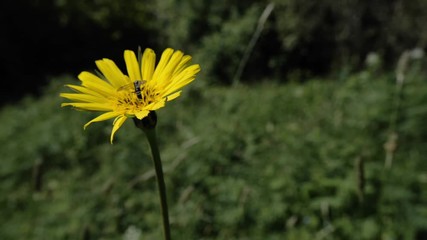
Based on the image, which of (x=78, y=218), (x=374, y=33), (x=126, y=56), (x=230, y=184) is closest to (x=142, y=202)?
(x=78, y=218)

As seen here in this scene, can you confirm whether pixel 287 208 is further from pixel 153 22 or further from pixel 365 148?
pixel 153 22

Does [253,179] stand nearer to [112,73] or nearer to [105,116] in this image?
[112,73]

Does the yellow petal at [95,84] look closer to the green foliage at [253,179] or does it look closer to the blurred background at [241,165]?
the blurred background at [241,165]

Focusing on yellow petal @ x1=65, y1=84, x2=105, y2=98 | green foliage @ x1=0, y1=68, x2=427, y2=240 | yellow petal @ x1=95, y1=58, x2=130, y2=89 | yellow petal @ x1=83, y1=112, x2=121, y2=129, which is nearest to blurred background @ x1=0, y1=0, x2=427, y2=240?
green foliage @ x1=0, y1=68, x2=427, y2=240

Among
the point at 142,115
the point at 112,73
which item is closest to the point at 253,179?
the point at 112,73

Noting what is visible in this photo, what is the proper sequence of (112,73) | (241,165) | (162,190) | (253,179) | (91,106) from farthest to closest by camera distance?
(241,165) → (253,179) → (112,73) → (91,106) → (162,190)

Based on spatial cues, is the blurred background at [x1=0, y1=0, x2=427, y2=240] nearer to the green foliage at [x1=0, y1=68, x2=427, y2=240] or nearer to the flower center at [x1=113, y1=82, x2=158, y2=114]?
the green foliage at [x1=0, y1=68, x2=427, y2=240]
